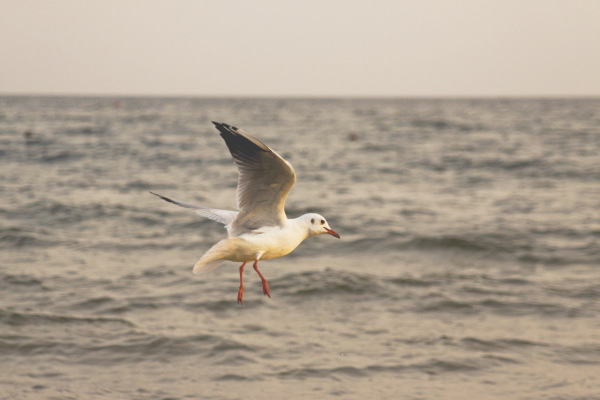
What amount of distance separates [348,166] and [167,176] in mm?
7640

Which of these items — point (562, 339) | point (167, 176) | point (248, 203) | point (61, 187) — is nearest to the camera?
point (248, 203)

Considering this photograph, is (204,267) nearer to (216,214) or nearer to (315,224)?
(216,214)

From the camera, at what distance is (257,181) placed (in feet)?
17.7

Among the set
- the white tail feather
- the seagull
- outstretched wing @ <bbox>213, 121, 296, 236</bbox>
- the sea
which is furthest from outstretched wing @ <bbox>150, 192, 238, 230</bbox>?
the sea

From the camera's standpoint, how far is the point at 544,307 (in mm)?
10898

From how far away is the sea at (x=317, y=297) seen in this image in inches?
Answer: 331

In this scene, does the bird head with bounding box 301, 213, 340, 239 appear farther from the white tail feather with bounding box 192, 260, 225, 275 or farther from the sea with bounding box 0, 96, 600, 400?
the sea with bounding box 0, 96, 600, 400

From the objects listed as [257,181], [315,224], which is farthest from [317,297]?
[257,181]

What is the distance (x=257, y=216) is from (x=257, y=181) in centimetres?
32

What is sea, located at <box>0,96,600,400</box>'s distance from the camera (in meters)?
8.41

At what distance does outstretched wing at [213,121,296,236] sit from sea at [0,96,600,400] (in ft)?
10.2

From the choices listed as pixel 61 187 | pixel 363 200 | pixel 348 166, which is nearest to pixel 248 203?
pixel 363 200

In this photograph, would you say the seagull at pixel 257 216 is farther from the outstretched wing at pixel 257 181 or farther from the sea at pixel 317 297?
the sea at pixel 317 297

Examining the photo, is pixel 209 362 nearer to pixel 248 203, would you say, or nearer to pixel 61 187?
pixel 248 203
